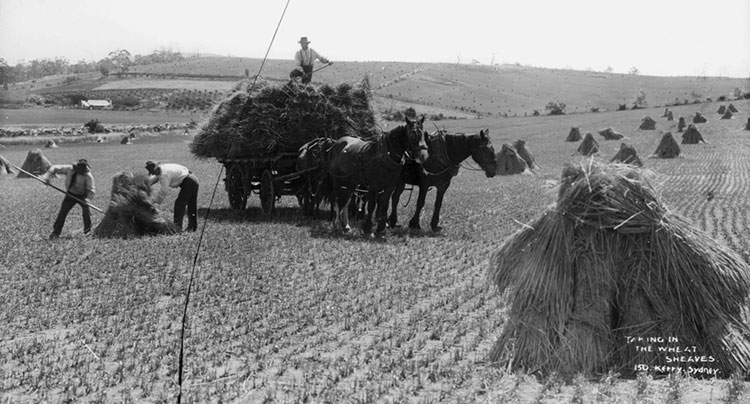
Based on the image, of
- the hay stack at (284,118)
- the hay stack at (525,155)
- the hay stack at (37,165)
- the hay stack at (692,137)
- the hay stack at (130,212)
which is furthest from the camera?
the hay stack at (692,137)

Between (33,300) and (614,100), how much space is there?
100147 millimetres

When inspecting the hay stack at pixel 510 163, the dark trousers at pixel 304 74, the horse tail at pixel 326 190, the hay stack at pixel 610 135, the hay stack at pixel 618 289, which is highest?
the dark trousers at pixel 304 74

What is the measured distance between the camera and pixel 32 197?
77.8 ft

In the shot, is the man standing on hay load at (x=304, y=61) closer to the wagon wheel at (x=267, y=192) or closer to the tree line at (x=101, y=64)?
the wagon wheel at (x=267, y=192)

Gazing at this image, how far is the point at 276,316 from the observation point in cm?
880

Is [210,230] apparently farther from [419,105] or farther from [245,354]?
[419,105]

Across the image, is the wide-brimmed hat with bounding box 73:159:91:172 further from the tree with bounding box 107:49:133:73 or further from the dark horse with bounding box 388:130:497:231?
the tree with bounding box 107:49:133:73

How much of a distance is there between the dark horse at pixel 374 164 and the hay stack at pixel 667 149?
81.2 ft

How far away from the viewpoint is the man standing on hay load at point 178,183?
14.1 m

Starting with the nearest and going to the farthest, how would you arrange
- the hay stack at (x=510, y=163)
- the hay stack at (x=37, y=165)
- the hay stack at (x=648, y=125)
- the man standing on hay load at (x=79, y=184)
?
1. the man standing on hay load at (x=79, y=184)
2. the hay stack at (x=510, y=163)
3. the hay stack at (x=37, y=165)
4. the hay stack at (x=648, y=125)

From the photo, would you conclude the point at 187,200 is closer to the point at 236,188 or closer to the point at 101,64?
the point at 236,188

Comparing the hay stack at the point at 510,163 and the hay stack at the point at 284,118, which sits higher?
the hay stack at the point at 284,118

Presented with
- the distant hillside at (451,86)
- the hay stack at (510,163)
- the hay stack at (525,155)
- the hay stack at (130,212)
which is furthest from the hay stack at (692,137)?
the hay stack at (130,212)

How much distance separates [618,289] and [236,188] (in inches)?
498
